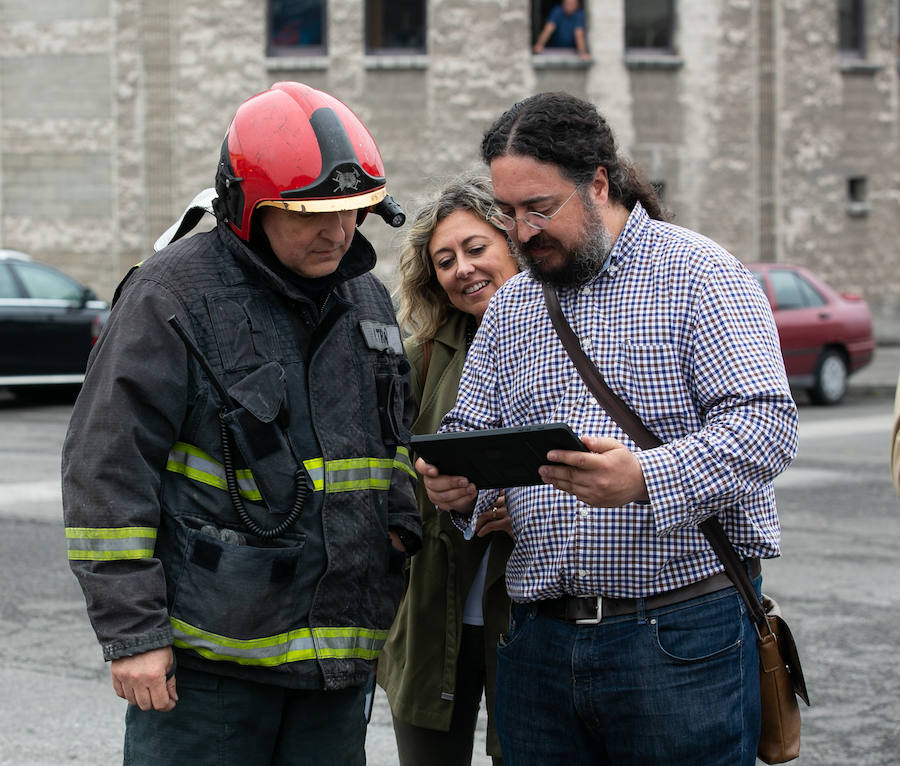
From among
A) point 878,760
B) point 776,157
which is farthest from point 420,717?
point 776,157

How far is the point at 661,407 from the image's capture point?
261 cm

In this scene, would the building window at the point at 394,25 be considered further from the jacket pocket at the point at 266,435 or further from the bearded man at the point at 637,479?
the jacket pocket at the point at 266,435

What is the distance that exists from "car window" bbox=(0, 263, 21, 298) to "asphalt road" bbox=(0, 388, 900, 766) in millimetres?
4263

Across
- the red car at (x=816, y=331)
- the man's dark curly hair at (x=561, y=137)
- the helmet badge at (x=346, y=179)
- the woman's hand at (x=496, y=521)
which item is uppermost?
the man's dark curly hair at (x=561, y=137)

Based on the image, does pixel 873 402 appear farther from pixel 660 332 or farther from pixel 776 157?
pixel 660 332

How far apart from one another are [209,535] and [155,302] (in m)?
0.46

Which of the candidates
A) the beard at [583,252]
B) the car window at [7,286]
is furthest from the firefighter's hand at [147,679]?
the car window at [7,286]

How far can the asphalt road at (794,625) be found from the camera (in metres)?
4.77

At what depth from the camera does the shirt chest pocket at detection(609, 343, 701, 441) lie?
2600 millimetres

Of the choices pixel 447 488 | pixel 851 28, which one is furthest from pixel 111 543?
pixel 851 28

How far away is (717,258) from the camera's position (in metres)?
2.63

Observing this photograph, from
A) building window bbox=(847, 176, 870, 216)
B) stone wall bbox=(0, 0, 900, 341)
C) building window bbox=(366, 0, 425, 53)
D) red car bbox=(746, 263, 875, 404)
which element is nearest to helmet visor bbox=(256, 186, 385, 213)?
red car bbox=(746, 263, 875, 404)

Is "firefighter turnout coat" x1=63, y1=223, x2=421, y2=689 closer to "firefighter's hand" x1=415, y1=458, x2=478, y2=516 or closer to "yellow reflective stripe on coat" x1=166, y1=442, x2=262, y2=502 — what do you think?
"yellow reflective stripe on coat" x1=166, y1=442, x2=262, y2=502

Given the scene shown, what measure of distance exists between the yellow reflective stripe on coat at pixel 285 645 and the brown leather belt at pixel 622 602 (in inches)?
16.6
